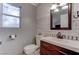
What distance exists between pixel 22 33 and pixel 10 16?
9.7 inches

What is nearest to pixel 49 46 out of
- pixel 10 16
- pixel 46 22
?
pixel 46 22

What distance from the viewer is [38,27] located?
1250 millimetres

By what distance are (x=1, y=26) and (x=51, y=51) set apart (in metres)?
0.65

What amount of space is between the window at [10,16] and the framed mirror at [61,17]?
43 centimetres

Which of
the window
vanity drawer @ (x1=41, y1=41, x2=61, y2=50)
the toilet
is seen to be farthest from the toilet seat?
the window

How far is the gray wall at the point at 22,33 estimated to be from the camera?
1.13 meters

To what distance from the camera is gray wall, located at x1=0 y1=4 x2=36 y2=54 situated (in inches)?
44.4

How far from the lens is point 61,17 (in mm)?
1273

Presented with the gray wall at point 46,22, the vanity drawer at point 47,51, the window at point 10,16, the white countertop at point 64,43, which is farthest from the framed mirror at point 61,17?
the window at point 10,16

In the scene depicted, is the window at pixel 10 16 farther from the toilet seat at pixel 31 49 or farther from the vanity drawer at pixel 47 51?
the vanity drawer at pixel 47 51

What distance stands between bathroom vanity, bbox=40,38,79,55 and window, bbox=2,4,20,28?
1.31 ft

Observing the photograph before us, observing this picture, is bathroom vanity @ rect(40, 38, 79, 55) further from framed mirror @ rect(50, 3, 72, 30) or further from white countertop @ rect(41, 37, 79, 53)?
framed mirror @ rect(50, 3, 72, 30)
